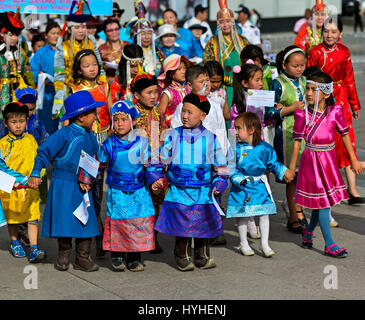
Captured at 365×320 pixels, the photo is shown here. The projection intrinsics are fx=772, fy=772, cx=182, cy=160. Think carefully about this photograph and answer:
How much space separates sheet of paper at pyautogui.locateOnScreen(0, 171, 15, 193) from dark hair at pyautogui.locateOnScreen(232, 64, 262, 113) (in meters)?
2.45

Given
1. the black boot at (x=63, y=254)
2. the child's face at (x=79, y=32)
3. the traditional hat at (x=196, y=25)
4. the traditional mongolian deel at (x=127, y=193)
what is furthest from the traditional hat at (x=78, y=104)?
the traditional hat at (x=196, y=25)

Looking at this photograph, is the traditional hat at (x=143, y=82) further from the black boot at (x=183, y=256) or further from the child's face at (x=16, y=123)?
the black boot at (x=183, y=256)

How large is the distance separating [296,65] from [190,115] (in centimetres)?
177

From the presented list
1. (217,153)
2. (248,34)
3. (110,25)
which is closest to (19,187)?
(217,153)

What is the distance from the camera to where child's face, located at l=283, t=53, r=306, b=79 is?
767 cm

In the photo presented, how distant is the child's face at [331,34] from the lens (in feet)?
27.6

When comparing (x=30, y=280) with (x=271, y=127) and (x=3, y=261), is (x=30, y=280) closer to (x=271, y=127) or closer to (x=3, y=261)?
(x=3, y=261)

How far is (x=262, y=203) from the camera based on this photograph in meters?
6.79

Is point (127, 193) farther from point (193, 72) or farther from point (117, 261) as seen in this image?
point (193, 72)

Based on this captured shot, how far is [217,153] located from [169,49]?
4.35 meters

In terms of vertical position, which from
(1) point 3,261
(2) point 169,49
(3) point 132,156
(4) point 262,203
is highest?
(2) point 169,49

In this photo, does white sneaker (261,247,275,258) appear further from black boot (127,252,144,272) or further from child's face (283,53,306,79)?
child's face (283,53,306,79)

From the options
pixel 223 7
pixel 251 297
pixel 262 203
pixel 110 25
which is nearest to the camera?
pixel 251 297

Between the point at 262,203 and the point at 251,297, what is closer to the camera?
the point at 251,297
